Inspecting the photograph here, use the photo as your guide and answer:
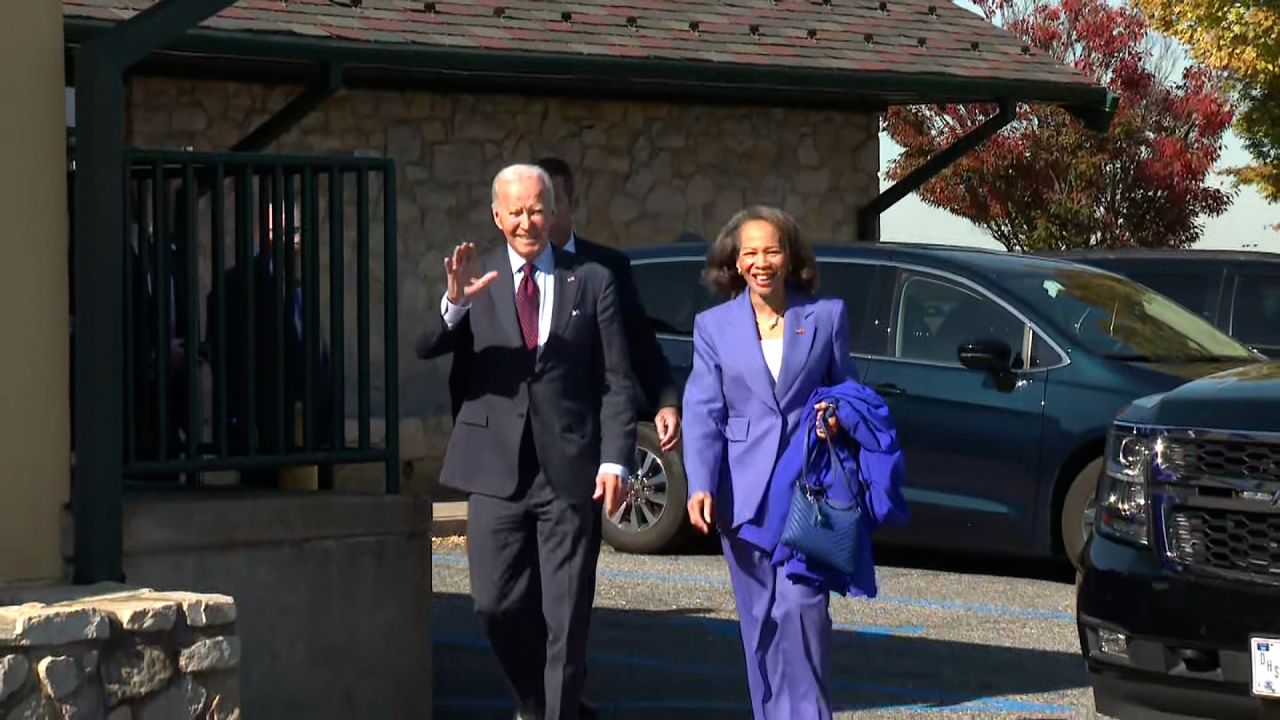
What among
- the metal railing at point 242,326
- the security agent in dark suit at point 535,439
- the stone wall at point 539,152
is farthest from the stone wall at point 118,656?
the stone wall at point 539,152

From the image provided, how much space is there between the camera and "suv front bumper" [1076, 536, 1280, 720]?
6641mm

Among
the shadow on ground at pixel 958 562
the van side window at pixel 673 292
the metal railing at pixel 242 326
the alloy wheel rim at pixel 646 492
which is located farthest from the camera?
the van side window at pixel 673 292

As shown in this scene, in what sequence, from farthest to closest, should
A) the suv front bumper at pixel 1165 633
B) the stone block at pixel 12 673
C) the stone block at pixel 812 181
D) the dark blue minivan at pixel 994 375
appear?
the stone block at pixel 812 181 → the dark blue minivan at pixel 994 375 → the suv front bumper at pixel 1165 633 → the stone block at pixel 12 673

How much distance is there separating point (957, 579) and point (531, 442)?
5317mm

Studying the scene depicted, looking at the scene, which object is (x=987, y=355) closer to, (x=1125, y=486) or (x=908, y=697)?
(x=908, y=697)

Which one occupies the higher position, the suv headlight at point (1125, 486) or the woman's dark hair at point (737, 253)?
the woman's dark hair at point (737, 253)

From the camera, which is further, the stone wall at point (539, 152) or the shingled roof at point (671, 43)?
the stone wall at point (539, 152)

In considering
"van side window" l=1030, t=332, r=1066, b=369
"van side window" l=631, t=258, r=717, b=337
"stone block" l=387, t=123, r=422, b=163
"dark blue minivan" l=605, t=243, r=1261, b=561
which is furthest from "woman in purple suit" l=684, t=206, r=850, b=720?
"stone block" l=387, t=123, r=422, b=163

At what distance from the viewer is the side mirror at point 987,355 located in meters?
11.9

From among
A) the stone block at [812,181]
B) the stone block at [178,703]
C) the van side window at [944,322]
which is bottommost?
the stone block at [178,703]

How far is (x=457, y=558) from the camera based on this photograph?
1304 centimetres

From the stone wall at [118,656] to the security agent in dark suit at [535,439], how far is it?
1.23 metres

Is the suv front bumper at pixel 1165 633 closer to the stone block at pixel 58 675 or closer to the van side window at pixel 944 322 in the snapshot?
the stone block at pixel 58 675

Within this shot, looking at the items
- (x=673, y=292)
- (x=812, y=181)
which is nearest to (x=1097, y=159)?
(x=812, y=181)
